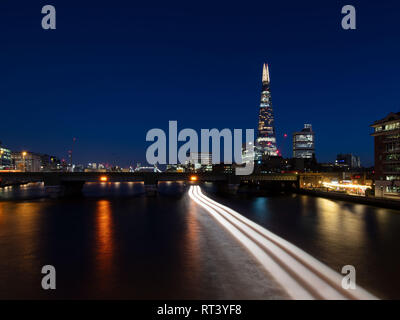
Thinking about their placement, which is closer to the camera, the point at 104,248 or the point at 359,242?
the point at 104,248

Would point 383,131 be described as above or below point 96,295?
above

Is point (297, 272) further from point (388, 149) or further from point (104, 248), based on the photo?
point (388, 149)

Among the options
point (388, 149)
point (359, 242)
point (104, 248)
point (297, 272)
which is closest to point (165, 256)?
point (104, 248)

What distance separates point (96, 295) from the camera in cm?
1444

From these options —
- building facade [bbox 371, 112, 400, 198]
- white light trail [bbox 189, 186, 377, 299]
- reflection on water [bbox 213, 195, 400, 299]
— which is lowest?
reflection on water [bbox 213, 195, 400, 299]

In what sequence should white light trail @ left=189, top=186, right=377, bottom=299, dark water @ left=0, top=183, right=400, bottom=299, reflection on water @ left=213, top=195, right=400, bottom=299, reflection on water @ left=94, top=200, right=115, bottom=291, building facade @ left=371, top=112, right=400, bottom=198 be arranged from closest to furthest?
white light trail @ left=189, top=186, right=377, bottom=299
dark water @ left=0, top=183, right=400, bottom=299
reflection on water @ left=213, top=195, right=400, bottom=299
reflection on water @ left=94, top=200, right=115, bottom=291
building facade @ left=371, top=112, right=400, bottom=198

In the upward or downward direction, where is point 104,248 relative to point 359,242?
upward

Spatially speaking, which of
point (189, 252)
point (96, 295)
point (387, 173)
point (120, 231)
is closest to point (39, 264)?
point (96, 295)

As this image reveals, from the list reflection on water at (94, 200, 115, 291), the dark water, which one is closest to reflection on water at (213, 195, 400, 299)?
the dark water

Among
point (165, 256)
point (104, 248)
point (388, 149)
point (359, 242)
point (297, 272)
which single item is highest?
point (388, 149)

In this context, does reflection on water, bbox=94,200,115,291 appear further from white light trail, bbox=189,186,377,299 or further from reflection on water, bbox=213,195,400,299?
reflection on water, bbox=213,195,400,299

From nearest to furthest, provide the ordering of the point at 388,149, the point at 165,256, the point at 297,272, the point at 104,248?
the point at 297,272 → the point at 165,256 → the point at 104,248 → the point at 388,149
